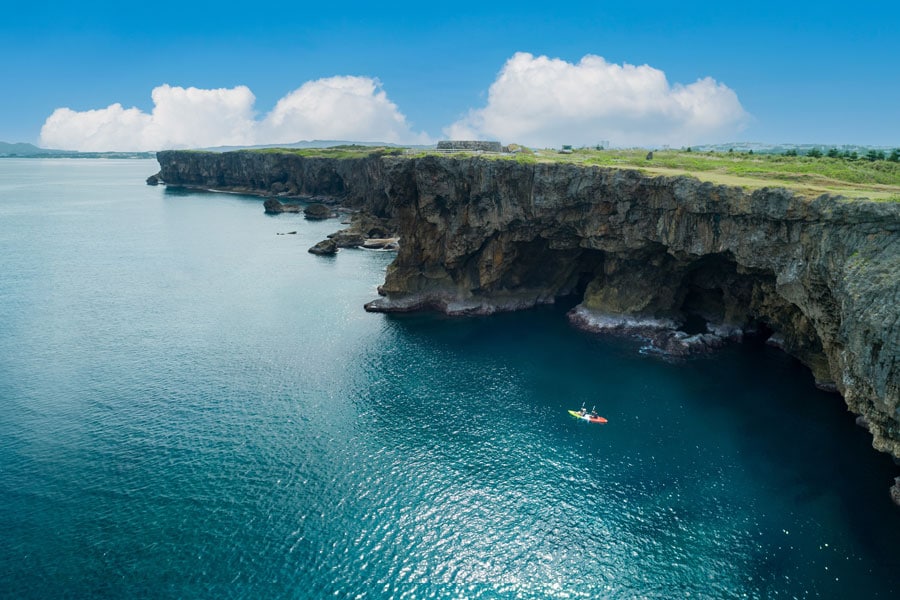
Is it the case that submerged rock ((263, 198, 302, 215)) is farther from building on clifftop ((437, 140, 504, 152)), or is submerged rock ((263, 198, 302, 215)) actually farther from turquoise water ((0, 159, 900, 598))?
building on clifftop ((437, 140, 504, 152))

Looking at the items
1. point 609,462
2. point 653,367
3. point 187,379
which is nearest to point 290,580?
point 609,462

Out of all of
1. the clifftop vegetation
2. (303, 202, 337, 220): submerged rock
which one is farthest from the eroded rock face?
(303, 202, 337, 220): submerged rock

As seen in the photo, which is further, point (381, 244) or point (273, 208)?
point (273, 208)

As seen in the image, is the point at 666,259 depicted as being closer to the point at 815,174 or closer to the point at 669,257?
the point at 669,257

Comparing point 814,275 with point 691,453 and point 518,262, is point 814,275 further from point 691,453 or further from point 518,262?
point 518,262

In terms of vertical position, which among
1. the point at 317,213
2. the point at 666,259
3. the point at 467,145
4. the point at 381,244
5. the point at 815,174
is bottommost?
the point at 381,244

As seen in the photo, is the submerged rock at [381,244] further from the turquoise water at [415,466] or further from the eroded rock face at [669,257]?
the turquoise water at [415,466]

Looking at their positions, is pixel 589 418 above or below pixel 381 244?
below

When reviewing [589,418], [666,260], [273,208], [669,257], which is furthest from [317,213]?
[589,418]
